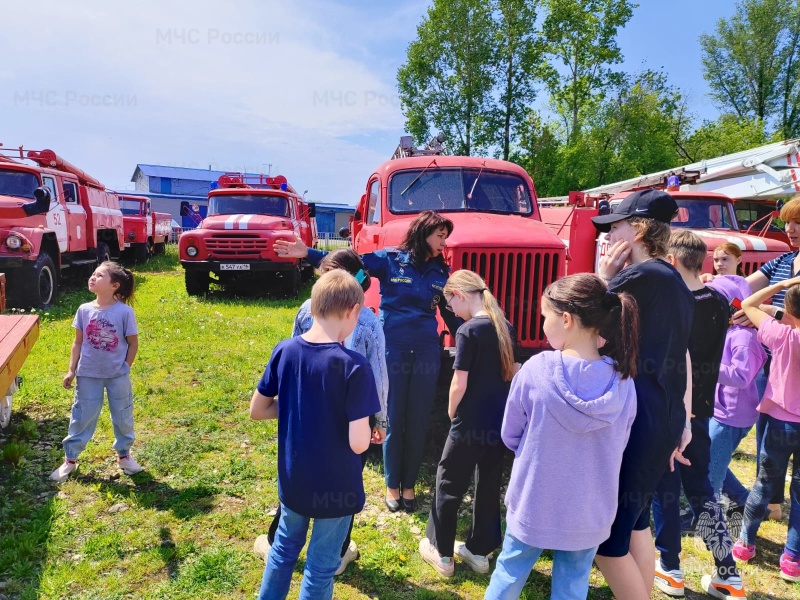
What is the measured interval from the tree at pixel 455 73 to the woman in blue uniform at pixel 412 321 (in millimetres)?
23455

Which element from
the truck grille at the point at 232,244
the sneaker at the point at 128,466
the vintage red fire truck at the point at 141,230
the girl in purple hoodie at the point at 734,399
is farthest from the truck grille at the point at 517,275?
the vintage red fire truck at the point at 141,230

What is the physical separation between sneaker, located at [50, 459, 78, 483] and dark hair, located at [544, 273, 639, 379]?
3576mm

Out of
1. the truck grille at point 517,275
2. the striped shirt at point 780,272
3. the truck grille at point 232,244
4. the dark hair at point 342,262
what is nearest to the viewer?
the dark hair at point 342,262

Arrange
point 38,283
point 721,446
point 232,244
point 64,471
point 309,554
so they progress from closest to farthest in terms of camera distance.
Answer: point 309,554, point 721,446, point 64,471, point 38,283, point 232,244

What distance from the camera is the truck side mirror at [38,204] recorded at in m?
8.64

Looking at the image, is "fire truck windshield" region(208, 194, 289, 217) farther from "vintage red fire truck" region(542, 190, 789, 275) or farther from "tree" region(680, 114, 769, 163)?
"tree" region(680, 114, 769, 163)

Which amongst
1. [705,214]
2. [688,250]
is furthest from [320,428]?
[705,214]

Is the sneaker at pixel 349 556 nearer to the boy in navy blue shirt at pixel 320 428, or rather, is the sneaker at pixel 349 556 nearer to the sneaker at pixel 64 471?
the boy in navy blue shirt at pixel 320 428

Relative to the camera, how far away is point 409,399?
3557 millimetres

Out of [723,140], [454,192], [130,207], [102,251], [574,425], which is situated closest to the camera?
[574,425]

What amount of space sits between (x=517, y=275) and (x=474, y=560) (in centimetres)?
216

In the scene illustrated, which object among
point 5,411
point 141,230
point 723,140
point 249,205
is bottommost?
point 5,411

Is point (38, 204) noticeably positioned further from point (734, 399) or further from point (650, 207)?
point (734, 399)

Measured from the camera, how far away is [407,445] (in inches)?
142
